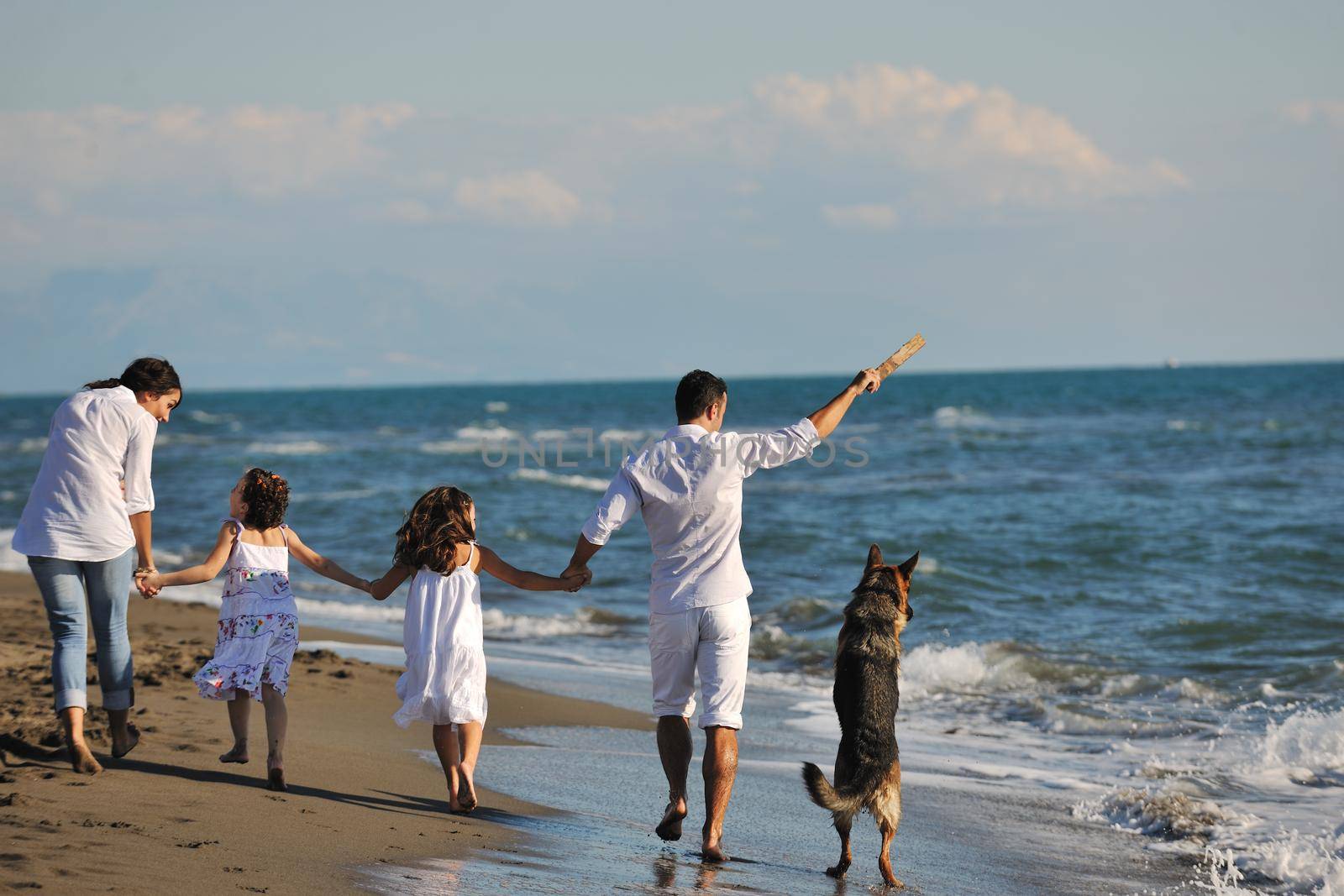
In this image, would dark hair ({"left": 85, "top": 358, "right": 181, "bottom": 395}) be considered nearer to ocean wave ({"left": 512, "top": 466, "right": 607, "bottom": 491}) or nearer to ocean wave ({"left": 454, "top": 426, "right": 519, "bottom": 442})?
ocean wave ({"left": 512, "top": 466, "right": 607, "bottom": 491})

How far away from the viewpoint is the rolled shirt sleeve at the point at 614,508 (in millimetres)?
4656

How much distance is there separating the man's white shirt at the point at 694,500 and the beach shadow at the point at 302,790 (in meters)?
1.41

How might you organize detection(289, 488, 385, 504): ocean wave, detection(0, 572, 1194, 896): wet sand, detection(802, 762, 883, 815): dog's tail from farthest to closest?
detection(289, 488, 385, 504): ocean wave → detection(802, 762, 883, 815): dog's tail → detection(0, 572, 1194, 896): wet sand

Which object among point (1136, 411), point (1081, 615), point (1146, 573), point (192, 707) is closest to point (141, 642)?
point (192, 707)

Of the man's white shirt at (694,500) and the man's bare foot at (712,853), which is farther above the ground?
the man's white shirt at (694,500)

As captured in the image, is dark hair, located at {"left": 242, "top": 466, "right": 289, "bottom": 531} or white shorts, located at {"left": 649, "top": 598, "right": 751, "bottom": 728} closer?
white shorts, located at {"left": 649, "top": 598, "right": 751, "bottom": 728}

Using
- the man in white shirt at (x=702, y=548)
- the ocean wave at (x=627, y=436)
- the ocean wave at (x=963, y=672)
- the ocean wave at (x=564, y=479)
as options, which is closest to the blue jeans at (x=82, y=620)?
the man in white shirt at (x=702, y=548)

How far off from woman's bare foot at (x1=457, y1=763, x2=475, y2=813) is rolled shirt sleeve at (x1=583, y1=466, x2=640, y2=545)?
1.20 meters

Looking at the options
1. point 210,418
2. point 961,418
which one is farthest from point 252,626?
point 210,418

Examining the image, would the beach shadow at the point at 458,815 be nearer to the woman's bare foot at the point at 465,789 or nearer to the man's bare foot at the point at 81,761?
the woman's bare foot at the point at 465,789

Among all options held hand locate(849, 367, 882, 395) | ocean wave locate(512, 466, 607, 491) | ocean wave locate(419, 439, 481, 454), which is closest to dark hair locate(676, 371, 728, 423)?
held hand locate(849, 367, 882, 395)

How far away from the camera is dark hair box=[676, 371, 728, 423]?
477cm

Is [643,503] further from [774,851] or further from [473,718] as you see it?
[774,851]

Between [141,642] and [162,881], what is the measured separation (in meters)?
5.59
